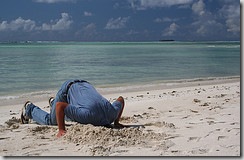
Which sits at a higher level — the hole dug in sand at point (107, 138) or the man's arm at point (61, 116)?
the man's arm at point (61, 116)

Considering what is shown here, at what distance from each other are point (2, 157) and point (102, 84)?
6.50 m

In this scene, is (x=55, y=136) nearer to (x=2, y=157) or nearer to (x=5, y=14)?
(x=2, y=157)

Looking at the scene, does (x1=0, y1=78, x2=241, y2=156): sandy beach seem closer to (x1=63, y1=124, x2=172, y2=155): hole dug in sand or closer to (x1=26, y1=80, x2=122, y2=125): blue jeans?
(x1=63, y1=124, x2=172, y2=155): hole dug in sand

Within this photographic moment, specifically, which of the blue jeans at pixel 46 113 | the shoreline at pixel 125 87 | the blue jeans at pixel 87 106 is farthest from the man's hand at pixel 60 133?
the shoreline at pixel 125 87

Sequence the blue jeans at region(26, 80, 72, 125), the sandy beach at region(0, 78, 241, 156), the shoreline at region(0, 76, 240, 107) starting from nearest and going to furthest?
the sandy beach at region(0, 78, 241, 156) < the blue jeans at region(26, 80, 72, 125) < the shoreline at region(0, 76, 240, 107)

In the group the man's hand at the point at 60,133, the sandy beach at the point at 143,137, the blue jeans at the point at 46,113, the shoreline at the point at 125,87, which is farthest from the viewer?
the shoreline at the point at 125,87

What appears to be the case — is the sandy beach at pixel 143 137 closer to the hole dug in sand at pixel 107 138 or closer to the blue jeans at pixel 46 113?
the hole dug in sand at pixel 107 138

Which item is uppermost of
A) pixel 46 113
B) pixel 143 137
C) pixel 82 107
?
pixel 82 107

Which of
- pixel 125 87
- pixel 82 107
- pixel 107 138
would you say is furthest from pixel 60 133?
pixel 125 87

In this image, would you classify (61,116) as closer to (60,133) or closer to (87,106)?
(60,133)

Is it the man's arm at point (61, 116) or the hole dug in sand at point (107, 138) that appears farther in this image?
the man's arm at point (61, 116)

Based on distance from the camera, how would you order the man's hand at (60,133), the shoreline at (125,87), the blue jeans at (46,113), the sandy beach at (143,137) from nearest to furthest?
Result: the sandy beach at (143,137), the man's hand at (60,133), the blue jeans at (46,113), the shoreline at (125,87)

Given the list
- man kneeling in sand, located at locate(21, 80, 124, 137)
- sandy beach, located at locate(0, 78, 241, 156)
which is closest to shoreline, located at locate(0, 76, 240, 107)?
sandy beach, located at locate(0, 78, 241, 156)

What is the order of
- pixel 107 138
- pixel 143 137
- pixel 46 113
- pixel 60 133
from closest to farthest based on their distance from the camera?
pixel 107 138, pixel 143 137, pixel 60 133, pixel 46 113
